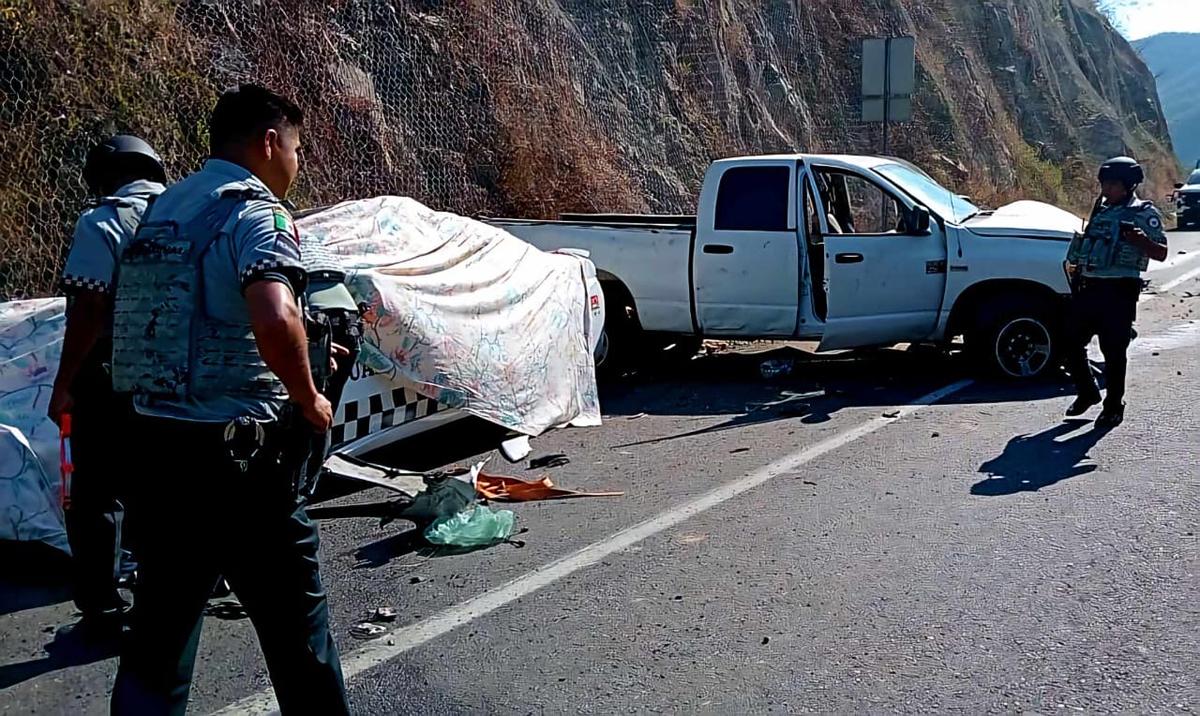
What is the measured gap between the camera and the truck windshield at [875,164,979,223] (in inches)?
399

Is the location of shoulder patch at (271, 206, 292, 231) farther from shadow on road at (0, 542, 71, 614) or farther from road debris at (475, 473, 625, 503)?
road debris at (475, 473, 625, 503)

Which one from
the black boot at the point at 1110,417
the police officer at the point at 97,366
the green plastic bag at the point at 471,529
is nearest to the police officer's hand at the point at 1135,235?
the black boot at the point at 1110,417

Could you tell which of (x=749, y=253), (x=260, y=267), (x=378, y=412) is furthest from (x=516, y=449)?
(x=260, y=267)

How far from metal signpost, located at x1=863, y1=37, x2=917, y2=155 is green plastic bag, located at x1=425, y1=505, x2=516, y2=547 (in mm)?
11577

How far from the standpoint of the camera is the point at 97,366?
14.6 feet

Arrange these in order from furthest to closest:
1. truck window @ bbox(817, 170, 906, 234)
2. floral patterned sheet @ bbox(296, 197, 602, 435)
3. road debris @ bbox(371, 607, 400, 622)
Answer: truck window @ bbox(817, 170, 906, 234), floral patterned sheet @ bbox(296, 197, 602, 435), road debris @ bbox(371, 607, 400, 622)

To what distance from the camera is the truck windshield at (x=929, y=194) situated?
10.1 m

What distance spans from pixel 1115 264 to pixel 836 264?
8.13ft

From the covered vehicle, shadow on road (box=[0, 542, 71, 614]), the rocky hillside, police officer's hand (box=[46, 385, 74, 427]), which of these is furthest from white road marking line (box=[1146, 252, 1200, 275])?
police officer's hand (box=[46, 385, 74, 427])

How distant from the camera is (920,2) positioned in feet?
101

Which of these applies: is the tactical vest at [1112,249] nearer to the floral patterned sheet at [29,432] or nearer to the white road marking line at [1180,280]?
the floral patterned sheet at [29,432]

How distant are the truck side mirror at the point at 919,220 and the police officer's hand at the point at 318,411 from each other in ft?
24.7

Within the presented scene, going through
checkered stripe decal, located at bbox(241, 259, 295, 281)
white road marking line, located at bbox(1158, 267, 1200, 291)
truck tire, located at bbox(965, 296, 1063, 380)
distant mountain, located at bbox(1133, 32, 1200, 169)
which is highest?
distant mountain, located at bbox(1133, 32, 1200, 169)

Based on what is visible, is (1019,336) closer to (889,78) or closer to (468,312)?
(468,312)
